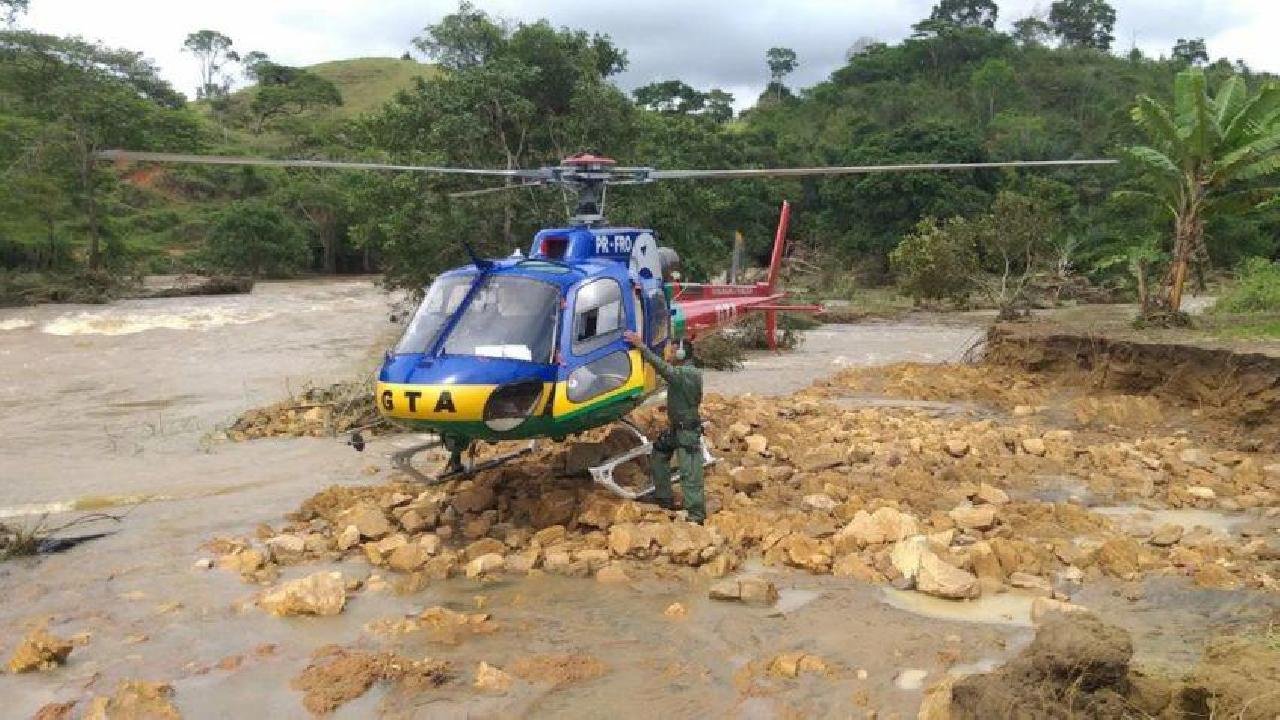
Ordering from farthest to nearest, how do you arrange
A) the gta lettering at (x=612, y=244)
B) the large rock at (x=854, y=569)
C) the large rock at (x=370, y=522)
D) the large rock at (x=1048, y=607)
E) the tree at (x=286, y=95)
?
1. the tree at (x=286, y=95)
2. the gta lettering at (x=612, y=244)
3. the large rock at (x=370, y=522)
4. the large rock at (x=854, y=569)
5. the large rock at (x=1048, y=607)

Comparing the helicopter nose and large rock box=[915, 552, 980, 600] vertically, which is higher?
the helicopter nose

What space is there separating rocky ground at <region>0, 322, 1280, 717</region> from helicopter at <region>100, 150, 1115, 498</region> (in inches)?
31.5

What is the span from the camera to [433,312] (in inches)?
300

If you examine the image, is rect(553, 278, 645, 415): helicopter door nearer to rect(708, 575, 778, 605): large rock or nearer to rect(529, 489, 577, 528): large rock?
rect(529, 489, 577, 528): large rock

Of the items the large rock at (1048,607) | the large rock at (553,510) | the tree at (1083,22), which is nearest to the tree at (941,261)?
the large rock at (553,510)

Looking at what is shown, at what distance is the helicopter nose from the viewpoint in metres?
6.93

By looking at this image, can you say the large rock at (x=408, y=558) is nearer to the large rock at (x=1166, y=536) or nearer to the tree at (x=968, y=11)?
the large rock at (x=1166, y=536)

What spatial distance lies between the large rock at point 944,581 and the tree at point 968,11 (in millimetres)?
93539

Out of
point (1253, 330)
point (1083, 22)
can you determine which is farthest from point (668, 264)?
point (1083, 22)

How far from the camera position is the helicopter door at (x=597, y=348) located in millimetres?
7461

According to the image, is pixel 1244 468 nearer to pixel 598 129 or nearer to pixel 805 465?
pixel 805 465

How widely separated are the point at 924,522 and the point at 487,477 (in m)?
3.91

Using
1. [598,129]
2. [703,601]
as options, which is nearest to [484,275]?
[703,601]

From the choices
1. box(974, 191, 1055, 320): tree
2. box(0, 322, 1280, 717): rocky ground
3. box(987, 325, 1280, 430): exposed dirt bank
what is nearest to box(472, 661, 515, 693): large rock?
box(0, 322, 1280, 717): rocky ground
